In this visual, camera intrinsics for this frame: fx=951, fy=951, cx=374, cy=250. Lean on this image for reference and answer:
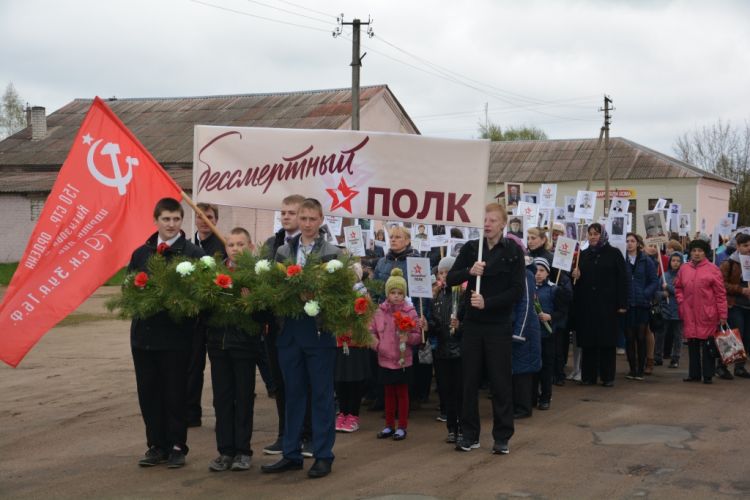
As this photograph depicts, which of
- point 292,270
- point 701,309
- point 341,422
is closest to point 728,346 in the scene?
point 701,309

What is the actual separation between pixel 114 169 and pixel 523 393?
15.5 feet

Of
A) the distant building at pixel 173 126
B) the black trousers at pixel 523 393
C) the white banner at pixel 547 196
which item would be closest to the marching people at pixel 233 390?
the black trousers at pixel 523 393

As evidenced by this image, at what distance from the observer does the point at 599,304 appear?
40.6ft

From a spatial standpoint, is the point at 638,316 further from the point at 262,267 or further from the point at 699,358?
the point at 262,267

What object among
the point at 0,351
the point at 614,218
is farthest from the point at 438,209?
the point at 614,218

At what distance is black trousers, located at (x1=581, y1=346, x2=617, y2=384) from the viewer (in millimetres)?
12383

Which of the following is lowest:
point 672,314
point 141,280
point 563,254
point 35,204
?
point 672,314

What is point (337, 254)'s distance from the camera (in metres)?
7.32

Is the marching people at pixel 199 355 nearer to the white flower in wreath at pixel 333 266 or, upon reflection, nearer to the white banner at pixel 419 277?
the white banner at pixel 419 277

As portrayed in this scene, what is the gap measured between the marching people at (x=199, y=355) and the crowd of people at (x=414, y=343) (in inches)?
0.8

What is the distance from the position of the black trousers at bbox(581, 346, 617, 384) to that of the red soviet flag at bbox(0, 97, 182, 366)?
261 inches

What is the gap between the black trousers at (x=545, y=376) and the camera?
1056 cm

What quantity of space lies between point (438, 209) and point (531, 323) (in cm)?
237

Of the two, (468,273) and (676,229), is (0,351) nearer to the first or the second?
(468,273)
